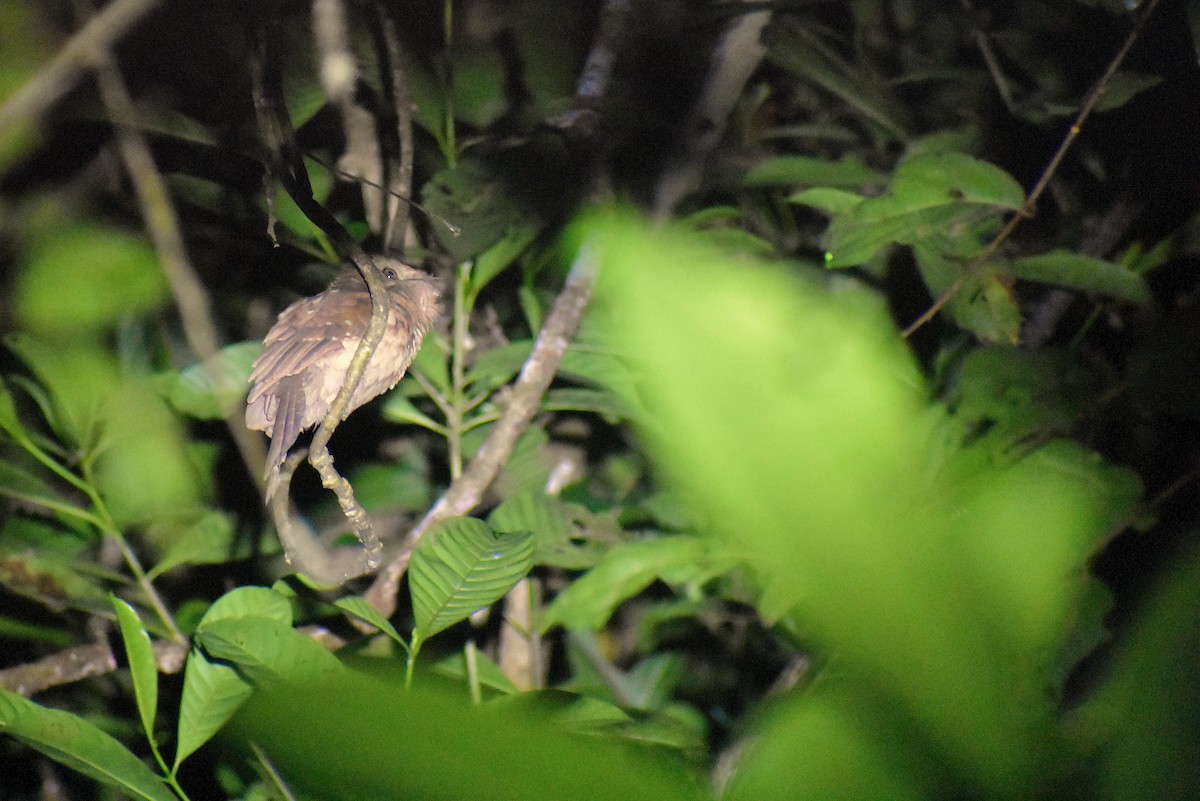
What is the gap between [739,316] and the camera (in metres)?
0.31

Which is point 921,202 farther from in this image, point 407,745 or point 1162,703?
point 407,745

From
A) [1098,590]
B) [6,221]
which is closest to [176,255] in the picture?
[6,221]

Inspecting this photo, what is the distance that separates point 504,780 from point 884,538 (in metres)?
0.15

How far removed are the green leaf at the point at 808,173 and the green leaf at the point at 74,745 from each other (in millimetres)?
1085

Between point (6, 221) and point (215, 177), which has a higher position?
point (215, 177)

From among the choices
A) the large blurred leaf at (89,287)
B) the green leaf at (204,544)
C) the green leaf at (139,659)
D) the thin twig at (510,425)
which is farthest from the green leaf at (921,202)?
the large blurred leaf at (89,287)

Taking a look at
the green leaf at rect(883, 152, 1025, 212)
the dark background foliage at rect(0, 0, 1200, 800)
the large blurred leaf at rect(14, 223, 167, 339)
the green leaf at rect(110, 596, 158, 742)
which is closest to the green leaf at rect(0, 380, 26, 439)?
the dark background foliage at rect(0, 0, 1200, 800)

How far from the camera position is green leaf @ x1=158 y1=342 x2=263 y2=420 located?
1153 mm

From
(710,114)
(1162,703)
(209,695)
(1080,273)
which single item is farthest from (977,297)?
(209,695)

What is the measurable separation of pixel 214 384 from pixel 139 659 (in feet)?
2.00

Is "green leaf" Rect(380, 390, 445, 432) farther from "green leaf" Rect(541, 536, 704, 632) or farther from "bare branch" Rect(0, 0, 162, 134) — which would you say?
"bare branch" Rect(0, 0, 162, 134)

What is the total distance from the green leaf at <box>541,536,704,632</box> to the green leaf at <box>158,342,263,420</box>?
58 cm

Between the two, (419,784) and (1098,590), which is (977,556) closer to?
(419,784)

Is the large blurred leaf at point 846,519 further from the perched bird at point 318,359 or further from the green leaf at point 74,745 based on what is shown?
the perched bird at point 318,359
